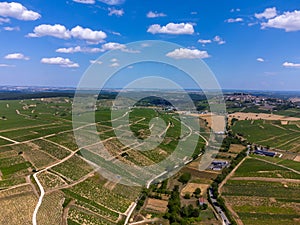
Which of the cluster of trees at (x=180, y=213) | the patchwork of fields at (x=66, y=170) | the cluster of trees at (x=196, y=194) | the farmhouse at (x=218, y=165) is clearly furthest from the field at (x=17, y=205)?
the farmhouse at (x=218, y=165)

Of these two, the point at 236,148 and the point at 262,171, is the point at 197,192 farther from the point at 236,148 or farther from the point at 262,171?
the point at 236,148

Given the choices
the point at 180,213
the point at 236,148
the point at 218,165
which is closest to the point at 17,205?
→ the point at 180,213

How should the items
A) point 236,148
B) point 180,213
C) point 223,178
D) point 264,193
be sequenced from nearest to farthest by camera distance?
1. point 180,213
2. point 264,193
3. point 223,178
4. point 236,148

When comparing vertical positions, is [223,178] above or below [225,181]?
above

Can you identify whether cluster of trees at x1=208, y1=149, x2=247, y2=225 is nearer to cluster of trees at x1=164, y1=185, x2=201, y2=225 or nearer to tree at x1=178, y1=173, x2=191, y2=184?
cluster of trees at x1=164, y1=185, x2=201, y2=225

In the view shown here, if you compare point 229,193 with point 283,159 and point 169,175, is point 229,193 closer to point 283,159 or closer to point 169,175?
point 169,175

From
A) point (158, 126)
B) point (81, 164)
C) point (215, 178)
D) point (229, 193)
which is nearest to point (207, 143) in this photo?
point (158, 126)

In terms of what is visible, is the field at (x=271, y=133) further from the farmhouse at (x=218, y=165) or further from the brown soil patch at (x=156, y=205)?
the brown soil patch at (x=156, y=205)

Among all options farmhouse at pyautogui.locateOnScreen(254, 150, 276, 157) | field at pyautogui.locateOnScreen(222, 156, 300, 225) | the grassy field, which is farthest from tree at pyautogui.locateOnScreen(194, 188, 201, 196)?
farmhouse at pyautogui.locateOnScreen(254, 150, 276, 157)
